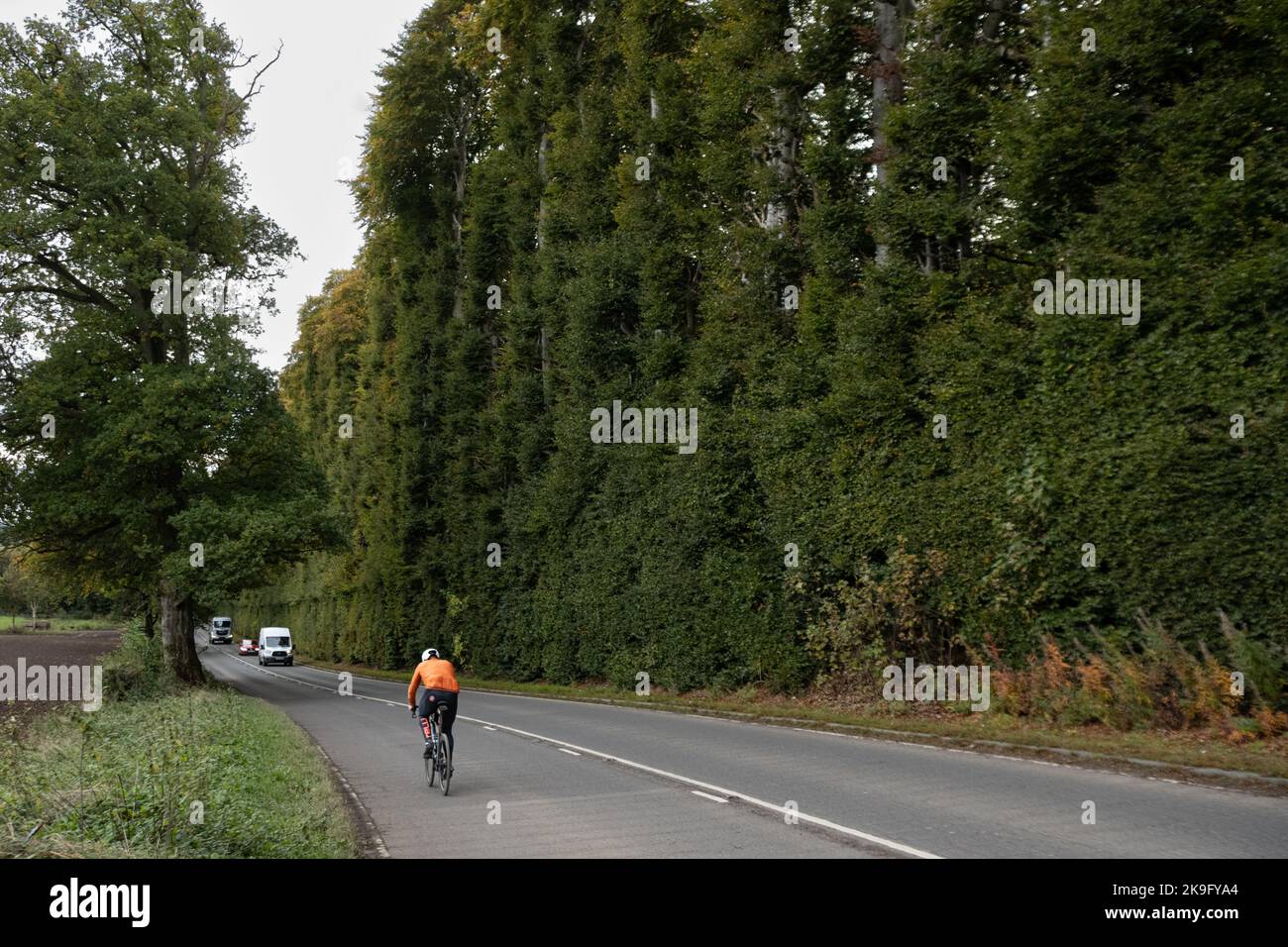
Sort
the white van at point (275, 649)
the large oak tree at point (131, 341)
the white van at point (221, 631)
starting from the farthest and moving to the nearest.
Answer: the white van at point (221, 631) < the white van at point (275, 649) < the large oak tree at point (131, 341)

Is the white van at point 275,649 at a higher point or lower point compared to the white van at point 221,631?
higher

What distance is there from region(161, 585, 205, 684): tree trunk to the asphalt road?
54.0 feet

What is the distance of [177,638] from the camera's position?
Answer: 30.5 meters

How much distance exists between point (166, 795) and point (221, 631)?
383 feet

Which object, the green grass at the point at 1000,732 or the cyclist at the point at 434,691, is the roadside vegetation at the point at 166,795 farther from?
the green grass at the point at 1000,732

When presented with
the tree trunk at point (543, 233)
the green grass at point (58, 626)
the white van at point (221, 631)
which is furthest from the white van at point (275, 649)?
the white van at point (221, 631)

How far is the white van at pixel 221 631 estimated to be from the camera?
4464 inches

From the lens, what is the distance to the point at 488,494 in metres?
39.3

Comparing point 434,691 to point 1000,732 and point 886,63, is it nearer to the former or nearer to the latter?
point 1000,732

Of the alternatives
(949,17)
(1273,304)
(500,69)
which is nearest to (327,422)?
(500,69)

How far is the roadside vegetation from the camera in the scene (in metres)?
6.71

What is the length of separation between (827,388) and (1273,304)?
374 inches

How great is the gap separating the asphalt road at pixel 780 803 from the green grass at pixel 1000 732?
67cm

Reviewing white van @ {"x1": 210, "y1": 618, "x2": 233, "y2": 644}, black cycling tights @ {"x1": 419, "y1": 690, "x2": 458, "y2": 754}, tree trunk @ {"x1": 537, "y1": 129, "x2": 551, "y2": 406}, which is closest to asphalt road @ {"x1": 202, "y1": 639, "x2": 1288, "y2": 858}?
black cycling tights @ {"x1": 419, "y1": 690, "x2": 458, "y2": 754}
